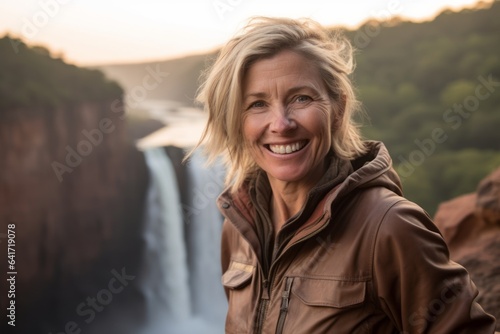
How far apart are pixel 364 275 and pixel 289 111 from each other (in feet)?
1.70

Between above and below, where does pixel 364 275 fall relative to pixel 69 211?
above

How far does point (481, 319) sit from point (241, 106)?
34.9 inches

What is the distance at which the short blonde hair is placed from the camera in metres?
1.77

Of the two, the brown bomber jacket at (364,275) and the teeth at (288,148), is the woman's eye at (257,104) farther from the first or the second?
the brown bomber jacket at (364,275)

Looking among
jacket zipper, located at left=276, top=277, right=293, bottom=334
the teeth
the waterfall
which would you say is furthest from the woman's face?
the waterfall

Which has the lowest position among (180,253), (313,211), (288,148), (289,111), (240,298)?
(180,253)

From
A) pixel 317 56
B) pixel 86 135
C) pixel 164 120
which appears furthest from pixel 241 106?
pixel 164 120

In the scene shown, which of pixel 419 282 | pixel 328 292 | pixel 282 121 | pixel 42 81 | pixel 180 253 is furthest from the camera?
pixel 180 253

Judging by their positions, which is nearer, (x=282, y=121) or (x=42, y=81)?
(x=282, y=121)

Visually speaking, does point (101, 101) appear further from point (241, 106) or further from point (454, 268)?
point (454, 268)

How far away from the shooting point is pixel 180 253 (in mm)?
5641

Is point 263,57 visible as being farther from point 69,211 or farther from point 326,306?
point 69,211

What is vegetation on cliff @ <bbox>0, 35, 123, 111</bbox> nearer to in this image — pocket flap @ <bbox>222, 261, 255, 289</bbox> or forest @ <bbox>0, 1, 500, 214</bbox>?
forest @ <bbox>0, 1, 500, 214</bbox>

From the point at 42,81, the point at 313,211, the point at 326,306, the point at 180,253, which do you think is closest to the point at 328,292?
the point at 326,306
